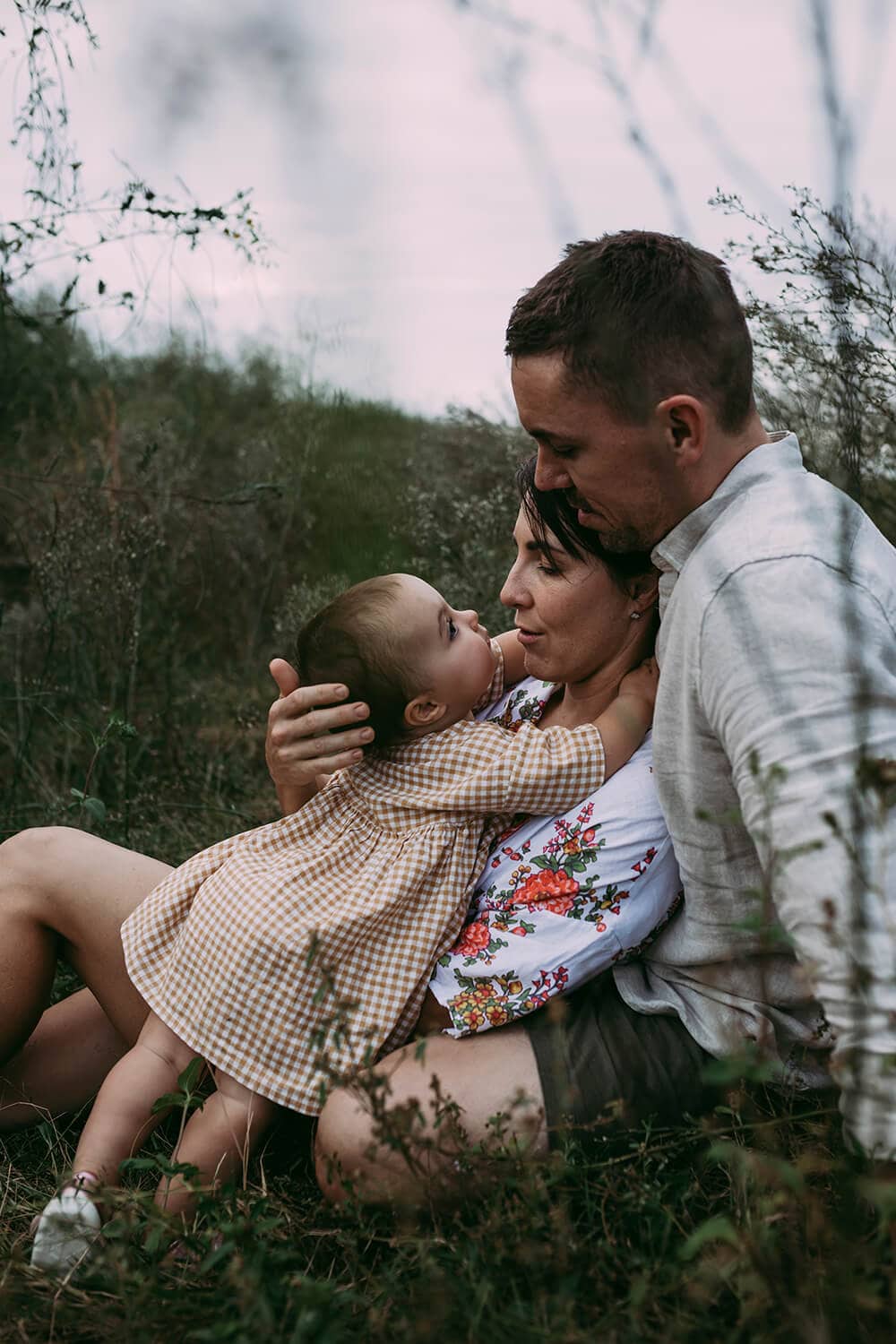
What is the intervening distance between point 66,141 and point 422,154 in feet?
9.83

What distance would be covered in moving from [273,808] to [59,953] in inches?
62.4

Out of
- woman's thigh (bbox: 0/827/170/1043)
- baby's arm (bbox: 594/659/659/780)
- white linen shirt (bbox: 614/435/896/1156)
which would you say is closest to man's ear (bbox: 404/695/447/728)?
baby's arm (bbox: 594/659/659/780)

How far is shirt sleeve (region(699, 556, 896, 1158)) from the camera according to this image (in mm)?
1443

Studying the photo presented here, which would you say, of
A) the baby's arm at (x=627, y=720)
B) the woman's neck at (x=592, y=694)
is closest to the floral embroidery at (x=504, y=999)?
the baby's arm at (x=627, y=720)

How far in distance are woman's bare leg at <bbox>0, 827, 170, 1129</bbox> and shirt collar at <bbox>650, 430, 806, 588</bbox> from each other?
50.9 inches

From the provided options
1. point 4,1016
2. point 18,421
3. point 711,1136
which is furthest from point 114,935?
point 18,421

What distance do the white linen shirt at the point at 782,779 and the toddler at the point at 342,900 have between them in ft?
1.06

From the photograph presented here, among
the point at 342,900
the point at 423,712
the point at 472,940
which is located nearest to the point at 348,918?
the point at 342,900

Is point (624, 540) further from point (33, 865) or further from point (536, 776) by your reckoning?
point (33, 865)

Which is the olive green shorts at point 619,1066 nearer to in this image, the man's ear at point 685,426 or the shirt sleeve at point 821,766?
the shirt sleeve at point 821,766

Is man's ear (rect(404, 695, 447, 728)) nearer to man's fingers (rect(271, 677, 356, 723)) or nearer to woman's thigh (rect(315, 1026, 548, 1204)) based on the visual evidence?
man's fingers (rect(271, 677, 356, 723))

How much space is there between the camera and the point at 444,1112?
1.79m

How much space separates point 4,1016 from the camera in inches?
90.1

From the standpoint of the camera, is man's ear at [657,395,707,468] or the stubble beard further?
the stubble beard
